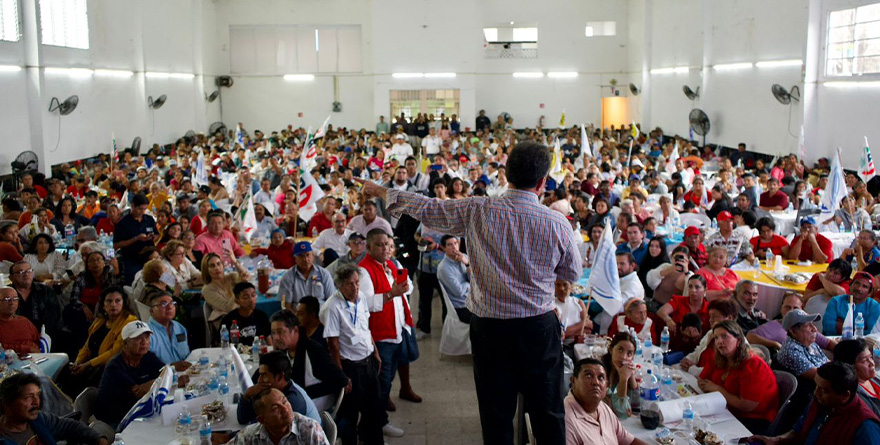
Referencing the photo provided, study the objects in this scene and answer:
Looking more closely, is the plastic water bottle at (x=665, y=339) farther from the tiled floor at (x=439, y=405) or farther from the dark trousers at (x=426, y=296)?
the dark trousers at (x=426, y=296)

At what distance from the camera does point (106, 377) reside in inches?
205

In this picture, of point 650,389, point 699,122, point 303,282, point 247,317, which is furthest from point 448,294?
point 699,122

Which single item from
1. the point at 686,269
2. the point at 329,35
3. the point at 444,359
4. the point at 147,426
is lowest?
the point at 444,359

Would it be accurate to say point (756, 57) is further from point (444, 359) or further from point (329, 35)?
point (329, 35)

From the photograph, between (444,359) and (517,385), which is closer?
(517,385)

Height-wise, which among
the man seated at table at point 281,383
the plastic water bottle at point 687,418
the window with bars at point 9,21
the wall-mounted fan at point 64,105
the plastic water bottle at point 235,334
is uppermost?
the window with bars at point 9,21

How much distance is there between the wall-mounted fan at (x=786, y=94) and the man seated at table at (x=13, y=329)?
15199 mm

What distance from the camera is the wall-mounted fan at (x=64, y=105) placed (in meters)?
17.0

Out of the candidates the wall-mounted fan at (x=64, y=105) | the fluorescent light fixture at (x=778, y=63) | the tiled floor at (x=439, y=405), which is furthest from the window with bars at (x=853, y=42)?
the wall-mounted fan at (x=64, y=105)

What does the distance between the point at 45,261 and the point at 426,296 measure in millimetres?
3999

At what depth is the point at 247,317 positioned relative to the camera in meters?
6.32

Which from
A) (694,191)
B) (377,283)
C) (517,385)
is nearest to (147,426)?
(377,283)

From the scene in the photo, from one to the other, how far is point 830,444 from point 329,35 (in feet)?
91.6

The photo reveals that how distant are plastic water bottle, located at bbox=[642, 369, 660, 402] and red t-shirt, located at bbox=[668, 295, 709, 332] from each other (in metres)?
1.47
